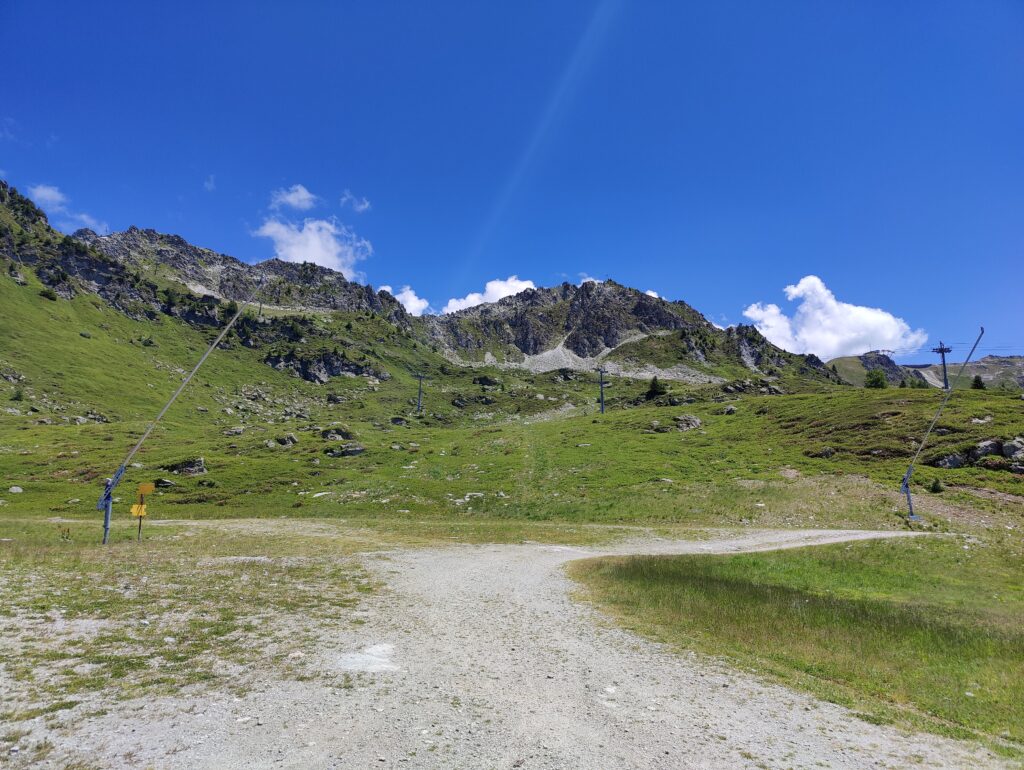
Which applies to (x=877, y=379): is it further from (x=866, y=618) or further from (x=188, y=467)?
(x=188, y=467)

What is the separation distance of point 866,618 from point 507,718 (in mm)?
16550

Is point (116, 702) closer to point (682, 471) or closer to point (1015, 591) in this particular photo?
point (1015, 591)

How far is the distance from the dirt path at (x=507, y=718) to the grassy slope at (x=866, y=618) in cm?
191

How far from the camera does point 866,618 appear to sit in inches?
732

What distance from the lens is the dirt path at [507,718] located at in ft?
27.0

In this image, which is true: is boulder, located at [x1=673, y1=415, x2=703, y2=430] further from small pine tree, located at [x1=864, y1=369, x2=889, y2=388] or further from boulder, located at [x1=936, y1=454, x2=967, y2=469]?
small pine tree, located at [x1=864, y1=369, x2=889, y2=388]

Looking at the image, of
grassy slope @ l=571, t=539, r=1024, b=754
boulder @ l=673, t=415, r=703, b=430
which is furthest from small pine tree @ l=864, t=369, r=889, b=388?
grassy slope @ l=571, t=539, r=1024, b=754

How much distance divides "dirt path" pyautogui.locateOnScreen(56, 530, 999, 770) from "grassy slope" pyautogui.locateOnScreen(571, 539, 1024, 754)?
6.27 feet

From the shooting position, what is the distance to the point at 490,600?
2027 cm

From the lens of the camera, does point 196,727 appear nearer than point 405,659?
Yes

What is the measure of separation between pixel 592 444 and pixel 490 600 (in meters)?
70.6

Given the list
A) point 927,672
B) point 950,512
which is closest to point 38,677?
point 927,672

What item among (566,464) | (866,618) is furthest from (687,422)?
(866,618)

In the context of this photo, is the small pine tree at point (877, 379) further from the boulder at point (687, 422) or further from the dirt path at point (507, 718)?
the dirt path at point (507, 718)
